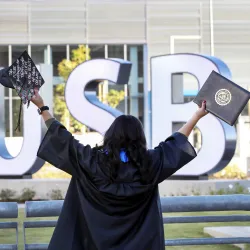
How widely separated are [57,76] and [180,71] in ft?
72.2

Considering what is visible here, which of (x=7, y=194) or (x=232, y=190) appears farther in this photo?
(x=7, y=194)

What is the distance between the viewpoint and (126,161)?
4.02m

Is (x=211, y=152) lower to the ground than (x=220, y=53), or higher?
lower

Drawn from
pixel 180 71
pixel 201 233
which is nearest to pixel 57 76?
pixel 180 71

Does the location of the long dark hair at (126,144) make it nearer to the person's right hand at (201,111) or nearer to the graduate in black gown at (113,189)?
the graduate in black gown at (113,189)

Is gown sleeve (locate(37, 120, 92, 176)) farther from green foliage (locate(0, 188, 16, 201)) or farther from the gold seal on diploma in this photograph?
green foliage (locate(0, 188, 16, 201))

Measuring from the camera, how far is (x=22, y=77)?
446 centimetres

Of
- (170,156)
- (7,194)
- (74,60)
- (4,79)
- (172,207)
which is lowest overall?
(7,194)

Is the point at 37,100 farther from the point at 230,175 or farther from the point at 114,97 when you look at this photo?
the point at 114,97

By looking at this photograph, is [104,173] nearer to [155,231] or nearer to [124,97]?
[155,231]

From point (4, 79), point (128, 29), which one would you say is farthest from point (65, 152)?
point (128, 29)

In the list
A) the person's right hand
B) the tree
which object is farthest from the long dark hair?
the tree

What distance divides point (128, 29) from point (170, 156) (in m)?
34.7

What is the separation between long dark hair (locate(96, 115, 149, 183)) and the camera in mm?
3939
